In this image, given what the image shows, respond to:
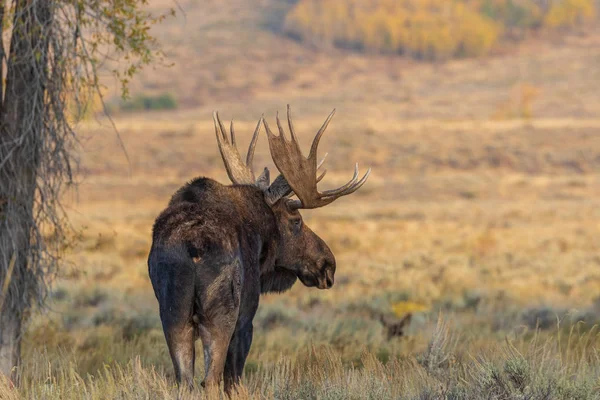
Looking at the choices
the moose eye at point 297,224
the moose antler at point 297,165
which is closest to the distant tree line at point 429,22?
the moose eye at point 297,224

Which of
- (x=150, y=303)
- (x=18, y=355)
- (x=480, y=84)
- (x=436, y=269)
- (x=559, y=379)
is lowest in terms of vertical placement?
(x=480, y=84)

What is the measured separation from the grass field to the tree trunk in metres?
0.47

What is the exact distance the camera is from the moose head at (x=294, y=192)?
6922mm

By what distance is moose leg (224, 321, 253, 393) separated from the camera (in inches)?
247

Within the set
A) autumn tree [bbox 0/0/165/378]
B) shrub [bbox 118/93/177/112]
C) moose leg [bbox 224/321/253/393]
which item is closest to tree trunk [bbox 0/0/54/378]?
autumn tree [bbox 0/0/165/378]

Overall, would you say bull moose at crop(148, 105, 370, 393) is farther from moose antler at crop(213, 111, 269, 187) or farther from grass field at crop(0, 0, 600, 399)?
grass field at crop(0, 0, 600, 399)

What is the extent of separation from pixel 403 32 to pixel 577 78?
115ft

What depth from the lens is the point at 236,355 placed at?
630 centimetres

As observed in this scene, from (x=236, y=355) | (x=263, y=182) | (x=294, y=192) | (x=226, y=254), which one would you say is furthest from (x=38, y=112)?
(x=236, y=355)

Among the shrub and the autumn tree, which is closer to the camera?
the autumn tree

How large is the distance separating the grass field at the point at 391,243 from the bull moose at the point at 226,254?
341 mm

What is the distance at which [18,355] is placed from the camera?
905 centimetres

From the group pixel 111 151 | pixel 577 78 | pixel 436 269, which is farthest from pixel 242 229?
pixel 577 78

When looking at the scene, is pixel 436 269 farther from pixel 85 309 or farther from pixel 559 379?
pixel 559 379
